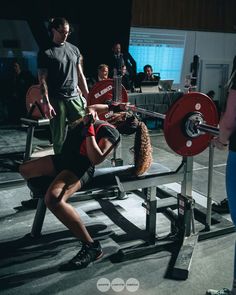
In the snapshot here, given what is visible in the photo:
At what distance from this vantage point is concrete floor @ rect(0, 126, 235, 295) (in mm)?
2492

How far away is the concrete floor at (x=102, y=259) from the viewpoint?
8.18 ft

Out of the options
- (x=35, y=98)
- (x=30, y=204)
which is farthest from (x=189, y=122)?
(x=35, y=98)

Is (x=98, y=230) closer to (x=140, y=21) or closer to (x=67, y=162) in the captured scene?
(x=67, y=162)

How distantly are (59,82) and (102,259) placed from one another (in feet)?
6.70

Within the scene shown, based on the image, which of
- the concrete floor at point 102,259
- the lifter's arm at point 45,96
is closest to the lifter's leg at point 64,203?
the concrete floor at point 102,259

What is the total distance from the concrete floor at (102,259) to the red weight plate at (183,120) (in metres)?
0.84

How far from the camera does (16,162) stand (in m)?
5.04

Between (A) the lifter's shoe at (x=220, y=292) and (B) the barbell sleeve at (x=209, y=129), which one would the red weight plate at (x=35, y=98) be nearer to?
(B) the barbell sleeve at (x=209, y=129)

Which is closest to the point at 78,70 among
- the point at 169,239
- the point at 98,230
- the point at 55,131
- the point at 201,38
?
the point at 55,131

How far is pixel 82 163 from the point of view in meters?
2.79

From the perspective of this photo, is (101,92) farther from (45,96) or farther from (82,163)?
(82,163)

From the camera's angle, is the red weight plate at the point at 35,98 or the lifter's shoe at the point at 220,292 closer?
the lifter's shoe at the point at 220,292

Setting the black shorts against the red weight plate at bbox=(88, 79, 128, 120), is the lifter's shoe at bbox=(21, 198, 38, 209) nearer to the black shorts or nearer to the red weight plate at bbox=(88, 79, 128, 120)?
the black shorts

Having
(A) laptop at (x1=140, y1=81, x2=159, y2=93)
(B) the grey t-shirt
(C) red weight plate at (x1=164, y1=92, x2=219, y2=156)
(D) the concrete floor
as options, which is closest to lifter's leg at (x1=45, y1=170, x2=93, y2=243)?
(D) the concrete floor
